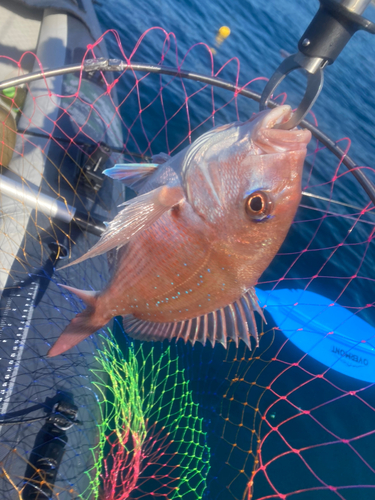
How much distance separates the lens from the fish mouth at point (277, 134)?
5.11 feet

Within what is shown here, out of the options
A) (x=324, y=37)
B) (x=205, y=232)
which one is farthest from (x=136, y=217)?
(x=324, y=37)

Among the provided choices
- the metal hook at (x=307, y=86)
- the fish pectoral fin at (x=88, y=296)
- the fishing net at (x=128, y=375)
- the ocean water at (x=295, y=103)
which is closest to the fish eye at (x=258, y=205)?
the metal hook at (x=307, y=86)

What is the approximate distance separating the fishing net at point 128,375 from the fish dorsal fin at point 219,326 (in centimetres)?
55

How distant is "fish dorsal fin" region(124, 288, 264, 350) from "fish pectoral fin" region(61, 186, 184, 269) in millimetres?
665

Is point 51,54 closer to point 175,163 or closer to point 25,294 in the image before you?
point 25,294

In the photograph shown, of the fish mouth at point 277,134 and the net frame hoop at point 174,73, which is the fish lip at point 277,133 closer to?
the fish mouth at point 277,134

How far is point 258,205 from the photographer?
1706mm

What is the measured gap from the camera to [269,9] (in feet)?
50.4

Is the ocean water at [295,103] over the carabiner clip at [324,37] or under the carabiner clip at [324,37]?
over

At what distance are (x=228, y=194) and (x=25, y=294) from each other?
2.20 meters

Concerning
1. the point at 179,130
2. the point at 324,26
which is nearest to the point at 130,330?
the point at 324,26

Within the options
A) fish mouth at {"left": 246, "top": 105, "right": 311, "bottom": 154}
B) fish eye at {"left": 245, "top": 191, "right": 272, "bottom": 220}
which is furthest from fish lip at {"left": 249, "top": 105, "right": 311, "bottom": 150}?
fish eye at {"left": 245, "top": 191, "right": 272, "bottom": 220}

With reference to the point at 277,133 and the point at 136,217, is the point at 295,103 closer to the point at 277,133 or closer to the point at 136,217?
the point at 277,133

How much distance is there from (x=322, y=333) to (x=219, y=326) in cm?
405
